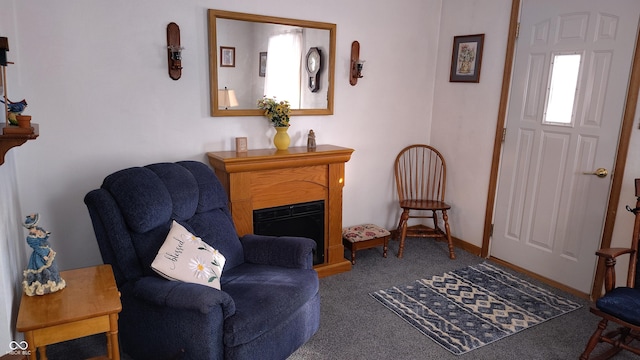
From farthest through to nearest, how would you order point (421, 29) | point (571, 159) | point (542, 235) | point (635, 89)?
1. point (421, 29)
2. point (542, 235)
3. point (571, 159)
4. point (635, 89)

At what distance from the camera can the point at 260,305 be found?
81.9 inches

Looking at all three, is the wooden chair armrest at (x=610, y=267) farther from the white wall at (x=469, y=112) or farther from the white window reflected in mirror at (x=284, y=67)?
the white window reflected in mirror at (x=284, y=67)

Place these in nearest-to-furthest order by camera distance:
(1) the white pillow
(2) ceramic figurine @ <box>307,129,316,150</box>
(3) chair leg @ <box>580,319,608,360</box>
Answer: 1. (1) the white pillow
2. (3) chair leg @ <box>580,319,608,360</box>
3. (2) ceramic figurine @ <box>307,129,316,150</box>

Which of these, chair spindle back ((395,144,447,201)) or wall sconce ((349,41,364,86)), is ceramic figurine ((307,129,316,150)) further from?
chair spindle back ((395,144,447,201))

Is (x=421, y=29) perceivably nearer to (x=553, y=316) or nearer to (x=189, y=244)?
(x=553, y=316)

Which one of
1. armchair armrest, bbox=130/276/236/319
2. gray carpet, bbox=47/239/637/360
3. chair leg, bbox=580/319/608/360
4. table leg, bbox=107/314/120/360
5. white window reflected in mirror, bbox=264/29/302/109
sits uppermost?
white window reflected in mirror, bbox=264/29/302/109

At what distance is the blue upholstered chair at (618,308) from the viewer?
2.15 m

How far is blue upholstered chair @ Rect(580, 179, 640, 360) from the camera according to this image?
215 cm

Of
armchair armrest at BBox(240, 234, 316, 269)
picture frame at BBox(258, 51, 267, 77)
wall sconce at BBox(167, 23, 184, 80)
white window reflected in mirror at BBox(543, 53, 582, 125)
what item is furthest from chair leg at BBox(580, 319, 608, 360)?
wall sconce at BBox(167, 23, 184, 80)

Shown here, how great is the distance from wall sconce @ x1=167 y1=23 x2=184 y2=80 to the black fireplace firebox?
1095 mm

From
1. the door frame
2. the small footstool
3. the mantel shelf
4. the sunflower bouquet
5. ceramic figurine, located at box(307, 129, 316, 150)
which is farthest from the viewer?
the small footstool

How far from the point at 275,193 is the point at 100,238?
4.10ft

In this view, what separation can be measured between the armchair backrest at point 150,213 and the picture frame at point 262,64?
92 centimetres

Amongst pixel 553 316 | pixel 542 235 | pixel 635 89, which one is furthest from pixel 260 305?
pixel 635 89
